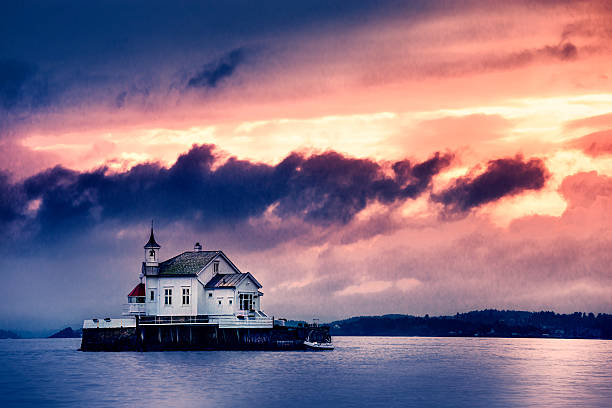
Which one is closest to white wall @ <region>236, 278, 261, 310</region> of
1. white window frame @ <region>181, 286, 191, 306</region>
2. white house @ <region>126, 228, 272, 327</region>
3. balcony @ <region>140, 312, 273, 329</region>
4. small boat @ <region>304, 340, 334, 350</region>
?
white house @ <region>126, 228, 272, 327</region>

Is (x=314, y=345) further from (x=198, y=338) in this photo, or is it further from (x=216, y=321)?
(x=198, y=338)

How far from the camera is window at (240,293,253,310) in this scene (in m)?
100

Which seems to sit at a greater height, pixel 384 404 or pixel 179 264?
pixel 179 264

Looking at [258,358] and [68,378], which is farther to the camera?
[258,358]

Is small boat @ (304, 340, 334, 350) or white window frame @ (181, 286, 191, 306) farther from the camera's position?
small boat @ (304, 340, 334, 350)

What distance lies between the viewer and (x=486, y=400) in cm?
5503

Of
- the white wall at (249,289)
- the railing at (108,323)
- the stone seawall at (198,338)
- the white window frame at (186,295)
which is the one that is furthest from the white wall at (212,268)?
the railing at (108,323)

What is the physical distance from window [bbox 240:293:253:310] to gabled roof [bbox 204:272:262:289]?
1770 mm

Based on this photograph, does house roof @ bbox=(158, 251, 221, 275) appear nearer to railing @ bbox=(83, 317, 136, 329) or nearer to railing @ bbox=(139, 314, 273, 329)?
railing @ bbox=(139, 314, 273, 329)

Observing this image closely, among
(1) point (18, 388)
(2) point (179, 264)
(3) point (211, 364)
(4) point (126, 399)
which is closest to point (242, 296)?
(2) point (179, 264)

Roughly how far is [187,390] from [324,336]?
48341mm

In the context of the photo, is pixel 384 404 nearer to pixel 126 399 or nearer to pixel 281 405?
pixel 281 405

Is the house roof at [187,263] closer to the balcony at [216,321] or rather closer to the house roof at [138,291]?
the house roof at [138,291]

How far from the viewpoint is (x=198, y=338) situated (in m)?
98.0
